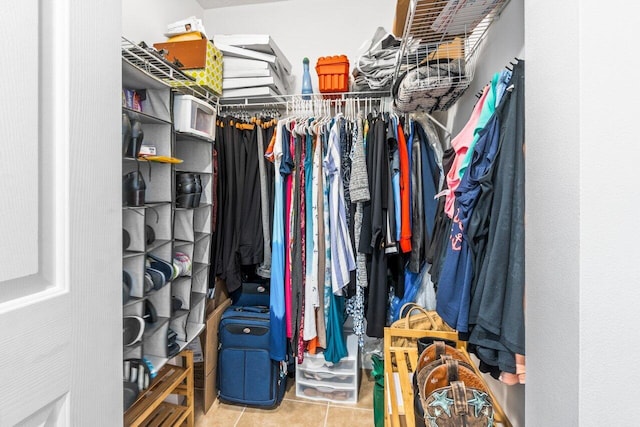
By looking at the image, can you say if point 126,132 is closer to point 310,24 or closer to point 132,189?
point 132,189

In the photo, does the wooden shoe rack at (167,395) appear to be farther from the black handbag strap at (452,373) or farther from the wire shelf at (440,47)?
the wire shelf at (440,47)

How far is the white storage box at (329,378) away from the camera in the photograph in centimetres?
181

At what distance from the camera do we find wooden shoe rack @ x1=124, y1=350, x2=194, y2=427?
1.25m

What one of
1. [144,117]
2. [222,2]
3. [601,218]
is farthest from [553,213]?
[222,2]

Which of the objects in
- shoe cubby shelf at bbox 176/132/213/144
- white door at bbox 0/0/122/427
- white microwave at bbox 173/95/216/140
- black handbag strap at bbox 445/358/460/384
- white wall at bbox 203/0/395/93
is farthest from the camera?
white wall at bbox 203/0/395/93

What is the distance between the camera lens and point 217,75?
72.5 inches

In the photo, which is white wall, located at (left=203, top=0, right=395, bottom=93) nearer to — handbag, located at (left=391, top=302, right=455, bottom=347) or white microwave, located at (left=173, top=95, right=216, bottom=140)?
white microwave, located at (left=173, top=95, right=216, bottom=140)

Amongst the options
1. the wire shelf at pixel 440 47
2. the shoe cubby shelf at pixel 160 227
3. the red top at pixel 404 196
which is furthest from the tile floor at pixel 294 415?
the wire shelf at pixel 440 47

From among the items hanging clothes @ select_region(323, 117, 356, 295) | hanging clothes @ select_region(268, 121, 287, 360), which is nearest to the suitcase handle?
hanging clothes @ select_region(268, 121, 287, 360)

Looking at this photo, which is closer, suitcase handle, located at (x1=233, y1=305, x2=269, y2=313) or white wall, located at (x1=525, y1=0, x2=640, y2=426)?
white wall, located at (x1=525, y1=0, x2=640, y2=426)

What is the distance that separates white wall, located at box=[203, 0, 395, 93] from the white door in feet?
5.94

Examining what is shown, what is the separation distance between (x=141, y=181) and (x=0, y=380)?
797 mm

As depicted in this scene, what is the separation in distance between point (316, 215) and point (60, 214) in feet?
4.16

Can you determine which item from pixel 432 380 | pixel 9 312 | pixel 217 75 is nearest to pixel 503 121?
pixel 432 380
